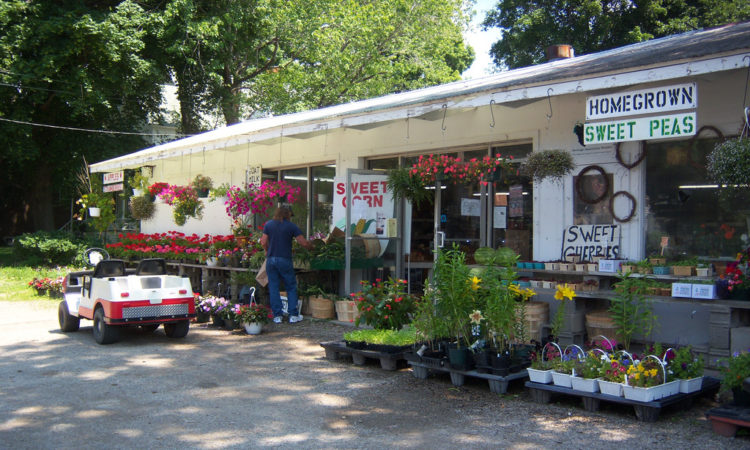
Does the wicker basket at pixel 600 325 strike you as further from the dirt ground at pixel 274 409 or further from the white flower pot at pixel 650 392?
→ the white flower pot at pixel 650 392

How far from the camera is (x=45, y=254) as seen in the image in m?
19.9

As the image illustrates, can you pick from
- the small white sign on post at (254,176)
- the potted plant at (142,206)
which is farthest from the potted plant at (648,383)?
the potted plant at (142,206)

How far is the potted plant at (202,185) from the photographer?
51.0 feet

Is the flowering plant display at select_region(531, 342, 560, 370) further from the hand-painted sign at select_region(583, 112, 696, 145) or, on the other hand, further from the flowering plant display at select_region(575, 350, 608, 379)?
the hand-painted sign at select_region(583, 112, 696, 145)

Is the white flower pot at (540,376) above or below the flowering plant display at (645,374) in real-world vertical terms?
below

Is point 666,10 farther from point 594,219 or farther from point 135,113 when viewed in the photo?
point 135,113

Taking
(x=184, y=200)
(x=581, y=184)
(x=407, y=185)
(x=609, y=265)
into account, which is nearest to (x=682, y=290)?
(x=609, y=265)

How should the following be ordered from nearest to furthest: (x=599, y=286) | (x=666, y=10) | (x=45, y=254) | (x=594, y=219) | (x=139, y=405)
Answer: (x=139, y=405), (x=599, y=286), (x=594, y=219), (x=45, y=254), (x=666, y=10)

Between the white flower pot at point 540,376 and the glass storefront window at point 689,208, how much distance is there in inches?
119

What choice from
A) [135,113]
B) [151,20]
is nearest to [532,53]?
[151,20]

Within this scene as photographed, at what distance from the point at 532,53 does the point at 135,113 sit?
15.9 meters

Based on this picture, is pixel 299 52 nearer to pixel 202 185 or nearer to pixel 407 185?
pixel 202 185

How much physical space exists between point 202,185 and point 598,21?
612 inches

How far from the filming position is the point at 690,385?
17.8 ft
